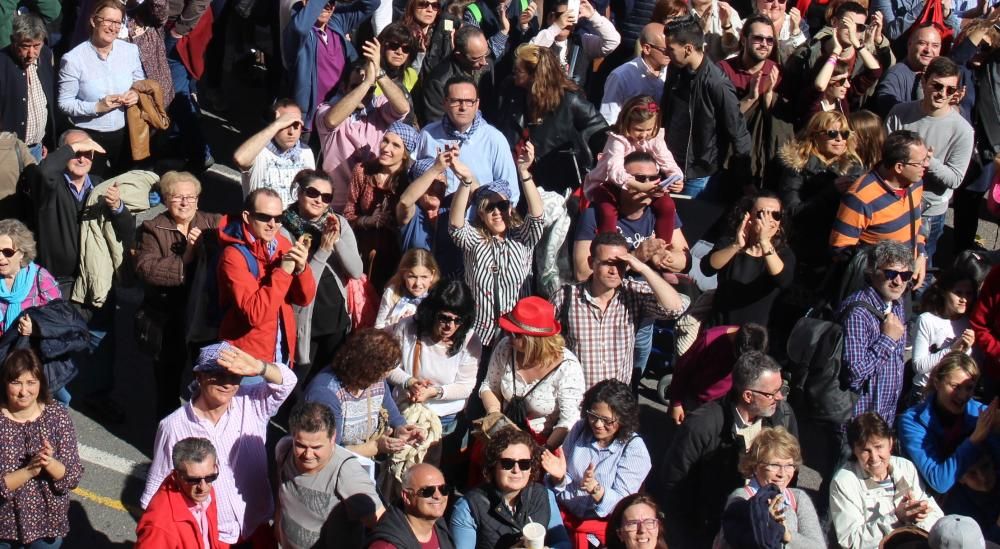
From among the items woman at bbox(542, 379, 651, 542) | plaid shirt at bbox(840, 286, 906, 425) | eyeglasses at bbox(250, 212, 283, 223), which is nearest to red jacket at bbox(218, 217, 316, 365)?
eyeglasses at bbox(250, 212, 283, 223)

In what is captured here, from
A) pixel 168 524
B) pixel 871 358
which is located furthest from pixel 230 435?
pixel 871 358

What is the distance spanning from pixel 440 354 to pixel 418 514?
1507 mm

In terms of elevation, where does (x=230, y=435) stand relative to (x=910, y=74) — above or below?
above

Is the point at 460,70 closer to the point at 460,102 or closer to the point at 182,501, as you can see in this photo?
the point at 460,102

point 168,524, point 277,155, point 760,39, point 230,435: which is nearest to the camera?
point 168,524

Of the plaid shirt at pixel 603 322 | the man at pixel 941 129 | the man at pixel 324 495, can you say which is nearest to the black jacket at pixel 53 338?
the man at pixel 324 495

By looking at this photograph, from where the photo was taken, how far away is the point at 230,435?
21.7 feet

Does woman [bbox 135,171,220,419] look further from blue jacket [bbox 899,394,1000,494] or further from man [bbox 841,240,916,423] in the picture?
blue jacket [bbox 899,394,1000,494]

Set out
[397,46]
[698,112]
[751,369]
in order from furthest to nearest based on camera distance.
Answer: [698,112] → [397,46] → [751,369]

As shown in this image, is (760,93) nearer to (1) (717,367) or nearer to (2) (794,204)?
(2) (794,204)

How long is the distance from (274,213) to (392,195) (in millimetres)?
1385

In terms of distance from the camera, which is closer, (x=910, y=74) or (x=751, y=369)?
(x=751, y=369)

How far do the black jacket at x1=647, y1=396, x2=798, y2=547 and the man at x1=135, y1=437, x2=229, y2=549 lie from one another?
2370mm

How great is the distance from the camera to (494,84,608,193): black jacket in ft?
30.9
